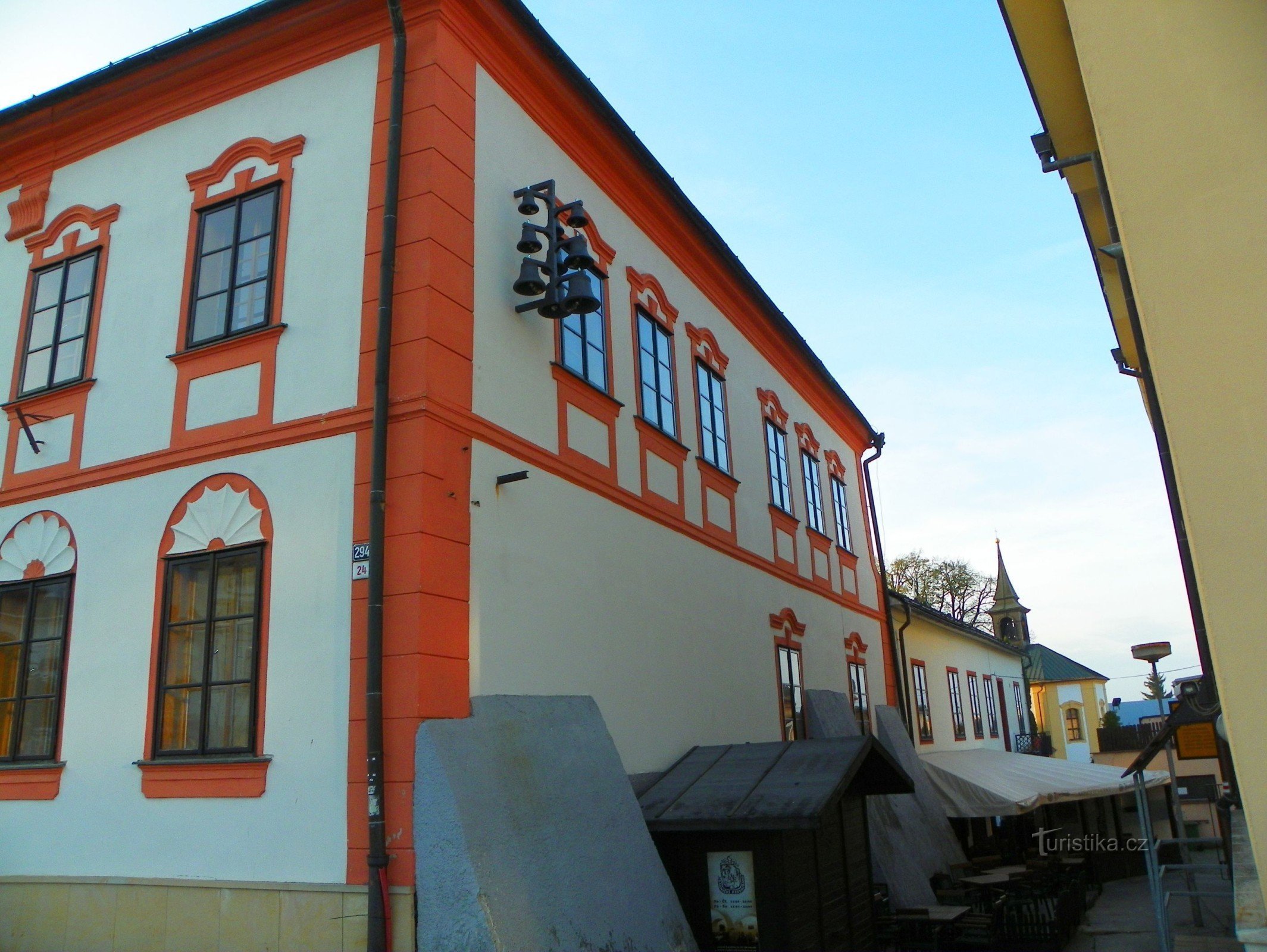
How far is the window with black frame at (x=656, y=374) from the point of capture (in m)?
11.2

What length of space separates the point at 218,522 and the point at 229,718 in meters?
1.46

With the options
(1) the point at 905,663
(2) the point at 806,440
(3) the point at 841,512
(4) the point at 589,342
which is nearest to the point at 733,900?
(4) the point at 589,342

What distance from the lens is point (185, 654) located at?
7816 mm

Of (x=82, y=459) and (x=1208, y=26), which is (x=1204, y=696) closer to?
(x=1208, y=26)

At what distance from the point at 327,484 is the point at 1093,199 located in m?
7.66

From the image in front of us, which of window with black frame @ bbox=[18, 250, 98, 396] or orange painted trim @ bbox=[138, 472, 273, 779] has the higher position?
window with black frame @ bbox=[18, 250, 98, 396]

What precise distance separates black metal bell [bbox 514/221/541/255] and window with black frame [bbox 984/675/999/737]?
2391 centimetres

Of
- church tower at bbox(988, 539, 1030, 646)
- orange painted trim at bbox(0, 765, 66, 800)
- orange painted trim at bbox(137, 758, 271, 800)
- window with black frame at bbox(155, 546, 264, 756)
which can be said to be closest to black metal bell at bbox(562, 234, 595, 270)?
window with black frame at bbox(155, 546, 264, 756)

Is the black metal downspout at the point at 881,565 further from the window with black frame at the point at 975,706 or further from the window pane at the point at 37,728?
the window pane at the point at 37,728

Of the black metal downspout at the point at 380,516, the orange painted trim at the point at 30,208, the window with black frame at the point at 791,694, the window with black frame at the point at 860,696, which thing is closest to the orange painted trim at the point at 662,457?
the window with black frame at the point at 791,694

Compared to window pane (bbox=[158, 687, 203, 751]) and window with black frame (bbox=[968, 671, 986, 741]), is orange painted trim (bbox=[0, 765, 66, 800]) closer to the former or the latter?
window pane (bbox=[158, 687, 203, 751])

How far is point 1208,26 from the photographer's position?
568 centimetres

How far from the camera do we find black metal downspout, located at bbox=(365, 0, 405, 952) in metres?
6.56

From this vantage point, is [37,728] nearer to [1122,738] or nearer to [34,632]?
[34,632]
